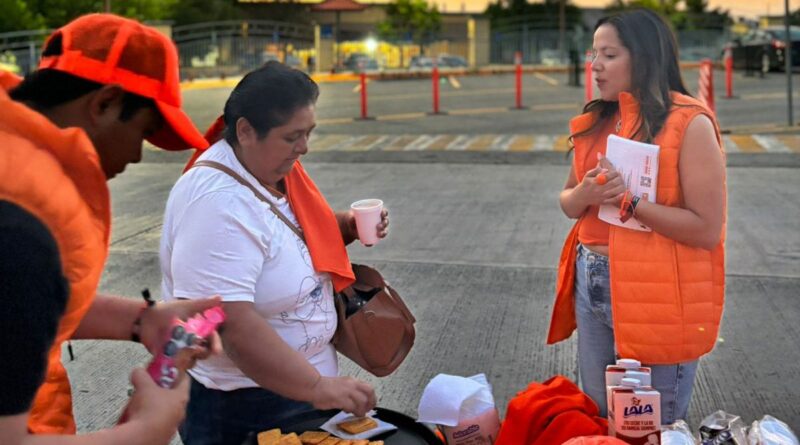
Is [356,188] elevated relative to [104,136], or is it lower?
lower

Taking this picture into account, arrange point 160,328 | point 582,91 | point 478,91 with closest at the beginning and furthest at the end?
point 160,328
point 582,91
point 478,91

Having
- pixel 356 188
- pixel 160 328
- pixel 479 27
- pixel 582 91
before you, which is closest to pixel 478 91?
pixel 582 91

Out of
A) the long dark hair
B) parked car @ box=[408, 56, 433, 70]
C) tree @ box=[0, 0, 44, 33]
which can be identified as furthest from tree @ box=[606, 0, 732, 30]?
the long dark hair

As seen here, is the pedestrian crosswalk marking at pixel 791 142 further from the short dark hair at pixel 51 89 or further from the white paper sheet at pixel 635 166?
the short dark hair at pixel 51 89

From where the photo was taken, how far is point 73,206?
1.39 metres

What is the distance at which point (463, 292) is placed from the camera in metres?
5.90

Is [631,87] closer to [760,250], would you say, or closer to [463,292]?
[463,292]

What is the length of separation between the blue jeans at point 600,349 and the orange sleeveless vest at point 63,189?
6.02 feet

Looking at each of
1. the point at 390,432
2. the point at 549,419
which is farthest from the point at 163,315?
the point at 549,419

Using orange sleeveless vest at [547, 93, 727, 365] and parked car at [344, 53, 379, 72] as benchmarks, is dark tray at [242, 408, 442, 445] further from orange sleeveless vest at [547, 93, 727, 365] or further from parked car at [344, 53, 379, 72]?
parked car at [344, 53, 379, 72]

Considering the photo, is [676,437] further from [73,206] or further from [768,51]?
[768,51]

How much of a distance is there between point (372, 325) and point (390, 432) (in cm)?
34

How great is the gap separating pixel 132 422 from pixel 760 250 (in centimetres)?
620

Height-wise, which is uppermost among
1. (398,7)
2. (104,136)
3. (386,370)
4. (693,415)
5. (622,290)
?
(398,7)
